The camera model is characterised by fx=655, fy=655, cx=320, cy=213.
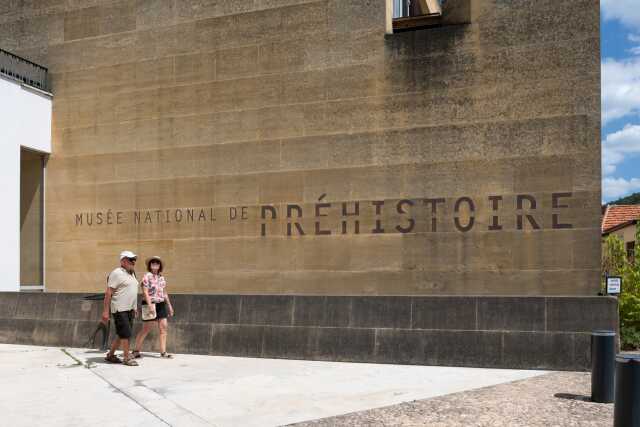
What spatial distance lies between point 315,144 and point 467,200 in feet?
11.4

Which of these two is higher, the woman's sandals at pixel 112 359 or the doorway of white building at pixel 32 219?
the doorway of white building at pixel 32 219

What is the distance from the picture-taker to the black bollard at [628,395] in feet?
19.0

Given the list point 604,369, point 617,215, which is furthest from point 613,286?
point 617,215

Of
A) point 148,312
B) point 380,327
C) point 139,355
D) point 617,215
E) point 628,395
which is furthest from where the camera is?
point 617,215

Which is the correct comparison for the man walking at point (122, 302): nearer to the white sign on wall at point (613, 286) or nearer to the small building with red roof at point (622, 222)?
the white sign on wall at point (613, 286)

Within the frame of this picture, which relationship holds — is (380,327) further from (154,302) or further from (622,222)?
(622,222)

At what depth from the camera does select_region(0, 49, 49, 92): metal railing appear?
1635 cm

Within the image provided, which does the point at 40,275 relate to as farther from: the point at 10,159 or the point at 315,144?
the point at 315,144

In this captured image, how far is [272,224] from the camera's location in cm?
1436

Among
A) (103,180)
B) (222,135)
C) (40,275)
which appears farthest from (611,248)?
(40,275)

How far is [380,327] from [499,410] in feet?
12.6

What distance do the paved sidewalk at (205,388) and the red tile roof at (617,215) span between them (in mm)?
34928

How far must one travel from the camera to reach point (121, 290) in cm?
1077

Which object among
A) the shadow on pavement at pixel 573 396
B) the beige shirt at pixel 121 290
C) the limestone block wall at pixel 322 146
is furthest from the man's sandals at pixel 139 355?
the shadow on pavement at pixel 573 396
